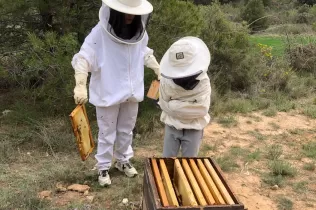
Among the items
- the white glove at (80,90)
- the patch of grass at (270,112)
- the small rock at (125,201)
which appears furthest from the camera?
the patch of grass at (270,112)

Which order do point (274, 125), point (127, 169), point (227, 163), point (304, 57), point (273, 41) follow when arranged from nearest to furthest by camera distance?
point (127, 169) < point (227, 163) < point (274, 125) < point (304, 57) < point (273, 41)

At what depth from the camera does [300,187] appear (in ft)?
12.8

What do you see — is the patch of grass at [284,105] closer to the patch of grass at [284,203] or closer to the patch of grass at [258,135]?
the patch of grass at [258,135]

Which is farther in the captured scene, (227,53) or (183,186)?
(227,53)

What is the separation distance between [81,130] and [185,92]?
0.92 meters

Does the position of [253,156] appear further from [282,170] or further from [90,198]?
[90,198]

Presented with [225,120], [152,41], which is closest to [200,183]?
[152,41]

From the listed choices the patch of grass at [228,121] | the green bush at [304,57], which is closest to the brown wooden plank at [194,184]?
the patch of grass at [228,121]

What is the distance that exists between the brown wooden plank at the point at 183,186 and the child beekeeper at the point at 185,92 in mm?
517

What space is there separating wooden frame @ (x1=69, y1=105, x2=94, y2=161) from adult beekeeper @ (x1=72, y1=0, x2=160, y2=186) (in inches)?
4.4

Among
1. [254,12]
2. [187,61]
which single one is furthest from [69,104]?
[254,12]

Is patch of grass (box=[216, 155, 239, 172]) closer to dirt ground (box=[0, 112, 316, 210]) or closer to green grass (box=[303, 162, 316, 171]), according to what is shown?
dirt ground (box=[0, 112, 316, 210])

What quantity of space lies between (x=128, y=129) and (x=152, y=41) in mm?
1746

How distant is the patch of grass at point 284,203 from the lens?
3.52 meters
